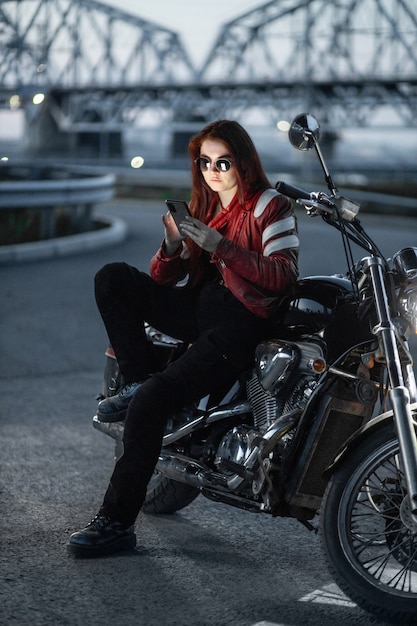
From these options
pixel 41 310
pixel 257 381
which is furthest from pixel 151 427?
pixel 41 310

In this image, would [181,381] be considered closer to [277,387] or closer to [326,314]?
[277,387]

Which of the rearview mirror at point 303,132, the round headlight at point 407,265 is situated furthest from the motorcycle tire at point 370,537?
the rearview mirror at point 303,132

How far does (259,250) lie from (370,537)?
106cm

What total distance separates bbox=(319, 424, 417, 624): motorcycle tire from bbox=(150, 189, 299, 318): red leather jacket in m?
0.67

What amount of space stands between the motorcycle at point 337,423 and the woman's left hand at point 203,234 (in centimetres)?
28

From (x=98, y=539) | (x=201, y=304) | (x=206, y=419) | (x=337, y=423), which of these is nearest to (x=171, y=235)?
(x=201, y=304)

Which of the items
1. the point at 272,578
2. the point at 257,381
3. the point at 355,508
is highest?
the point at 257,381

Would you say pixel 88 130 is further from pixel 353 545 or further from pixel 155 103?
pixel 353 545

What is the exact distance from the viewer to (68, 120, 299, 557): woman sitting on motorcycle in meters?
4.12

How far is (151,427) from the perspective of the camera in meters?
4.19

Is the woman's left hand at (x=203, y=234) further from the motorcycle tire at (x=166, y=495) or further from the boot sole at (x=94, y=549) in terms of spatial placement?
the motorcycle tire at (x=166, y=495)

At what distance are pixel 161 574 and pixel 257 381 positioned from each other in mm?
721

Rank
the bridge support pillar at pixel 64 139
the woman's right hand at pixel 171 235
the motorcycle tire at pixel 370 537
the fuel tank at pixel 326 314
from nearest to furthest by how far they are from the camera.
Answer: the motorcycle tire at pixel 370 537 → the fuel tank at pixel 326 314 → the woman's right hand at pixel 171 235 → the bridge support pillar at pixel 64 139

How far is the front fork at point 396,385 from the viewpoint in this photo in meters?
3.48
